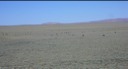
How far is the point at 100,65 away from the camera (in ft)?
37.1

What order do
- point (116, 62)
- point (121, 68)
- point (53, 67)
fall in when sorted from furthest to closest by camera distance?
point (116, 62) → point (53, 67) → point (121, 68)

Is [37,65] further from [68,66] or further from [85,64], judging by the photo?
[85,64]

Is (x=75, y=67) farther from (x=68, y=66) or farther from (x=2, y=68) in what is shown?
(x=2, y=68)

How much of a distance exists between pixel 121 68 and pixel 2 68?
6525 mm

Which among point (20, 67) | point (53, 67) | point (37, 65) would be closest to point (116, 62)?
point (53, 67)

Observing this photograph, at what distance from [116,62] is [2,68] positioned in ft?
21.9

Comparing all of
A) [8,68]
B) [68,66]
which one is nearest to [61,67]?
[68,66]

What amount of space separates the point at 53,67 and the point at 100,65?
2674 mm

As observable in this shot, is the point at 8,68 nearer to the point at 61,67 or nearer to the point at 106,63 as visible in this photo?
the point at 61,67

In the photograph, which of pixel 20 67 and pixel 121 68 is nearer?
pixel 121 68

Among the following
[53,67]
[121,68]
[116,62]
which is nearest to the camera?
[121,68]

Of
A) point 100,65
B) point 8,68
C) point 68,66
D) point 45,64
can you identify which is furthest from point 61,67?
point 8,68

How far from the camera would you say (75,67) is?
11.0 m

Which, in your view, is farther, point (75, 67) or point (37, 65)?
point (37, 65)
